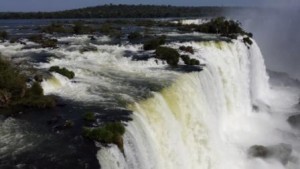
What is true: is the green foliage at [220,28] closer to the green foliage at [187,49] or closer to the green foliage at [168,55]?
the green foliage at [187,49]

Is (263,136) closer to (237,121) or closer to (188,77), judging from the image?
(237,121)

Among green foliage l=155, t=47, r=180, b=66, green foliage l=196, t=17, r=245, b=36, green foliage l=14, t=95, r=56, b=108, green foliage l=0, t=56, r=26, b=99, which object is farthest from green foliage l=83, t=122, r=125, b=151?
green foliage l=196, t=17, r=245, b=36

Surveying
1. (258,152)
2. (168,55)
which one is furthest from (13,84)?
(258,152)

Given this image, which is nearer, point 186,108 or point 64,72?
point 186,108

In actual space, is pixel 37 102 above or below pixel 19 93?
below

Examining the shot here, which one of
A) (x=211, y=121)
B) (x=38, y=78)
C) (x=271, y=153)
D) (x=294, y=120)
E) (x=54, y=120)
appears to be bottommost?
(x=294, y=120)

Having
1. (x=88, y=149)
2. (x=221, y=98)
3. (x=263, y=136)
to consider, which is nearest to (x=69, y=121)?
(x=88, y=149)

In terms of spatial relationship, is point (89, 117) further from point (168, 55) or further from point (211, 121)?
point (168, 55)
